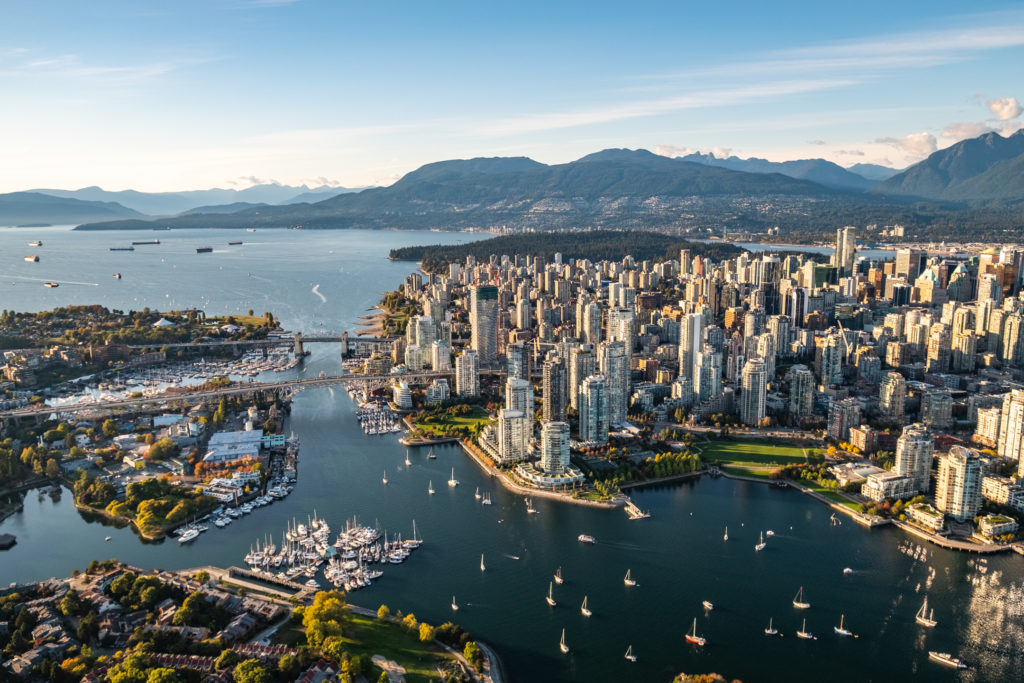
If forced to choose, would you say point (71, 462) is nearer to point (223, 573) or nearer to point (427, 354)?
point (223, 573)

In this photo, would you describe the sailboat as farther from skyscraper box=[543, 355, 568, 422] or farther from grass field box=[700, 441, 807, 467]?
skyscraper box=[543, 355, 568, 422]

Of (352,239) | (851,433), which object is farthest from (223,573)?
(352,239)

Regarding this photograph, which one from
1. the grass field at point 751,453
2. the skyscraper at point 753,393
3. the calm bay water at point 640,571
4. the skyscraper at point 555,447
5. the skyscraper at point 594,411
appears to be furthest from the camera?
the skyscraper at point 753,393

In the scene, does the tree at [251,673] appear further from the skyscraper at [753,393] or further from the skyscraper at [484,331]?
the skyscraper at [484,331]

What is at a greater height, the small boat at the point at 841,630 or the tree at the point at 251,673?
the tree at the point at 251,673

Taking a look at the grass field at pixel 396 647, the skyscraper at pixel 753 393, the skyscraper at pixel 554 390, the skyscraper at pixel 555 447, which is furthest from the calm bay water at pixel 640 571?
the skyscraper at pixel 753 393

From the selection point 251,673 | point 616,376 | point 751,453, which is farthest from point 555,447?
point 251,673

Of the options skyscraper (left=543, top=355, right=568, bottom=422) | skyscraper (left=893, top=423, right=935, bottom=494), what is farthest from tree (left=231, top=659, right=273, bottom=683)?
skyscraper (left=893, top=423, right=935, bottom=494)

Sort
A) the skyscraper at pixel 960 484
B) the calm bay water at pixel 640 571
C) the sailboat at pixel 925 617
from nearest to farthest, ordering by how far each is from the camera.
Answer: the calm bay water at pixel 640 571
the sailboat at pixel 925 617
the skyscraper at pixel 960 484
